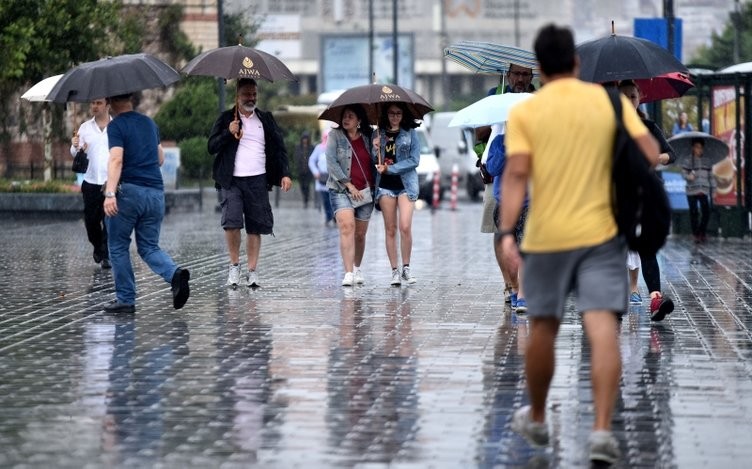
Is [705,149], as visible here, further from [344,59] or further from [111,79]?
[344,59]

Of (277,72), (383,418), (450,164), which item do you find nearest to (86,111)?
(450,164)

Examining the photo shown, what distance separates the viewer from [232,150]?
559 inches

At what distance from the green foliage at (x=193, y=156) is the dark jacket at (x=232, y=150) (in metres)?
25.4

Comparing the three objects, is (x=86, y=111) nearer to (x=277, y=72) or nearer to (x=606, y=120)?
(x=277, y=72)

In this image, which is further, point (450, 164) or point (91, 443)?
point (450, 164)

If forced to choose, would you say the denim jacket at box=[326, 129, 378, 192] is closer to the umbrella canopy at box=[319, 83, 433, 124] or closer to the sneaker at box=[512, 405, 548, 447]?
the umbrella canopy at box=[319, 83, 433, 124]

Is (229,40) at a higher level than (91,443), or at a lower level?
higher

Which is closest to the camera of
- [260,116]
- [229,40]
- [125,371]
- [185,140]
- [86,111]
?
[125,371]

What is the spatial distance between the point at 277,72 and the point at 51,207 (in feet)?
48.8

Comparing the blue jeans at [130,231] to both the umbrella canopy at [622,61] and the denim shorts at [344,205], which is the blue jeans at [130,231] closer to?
the denim shorts at [344,205]

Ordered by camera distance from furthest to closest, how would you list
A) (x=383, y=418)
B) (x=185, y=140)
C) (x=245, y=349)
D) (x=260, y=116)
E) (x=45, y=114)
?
1. (x=185, y=140)
2. (x=45, y=114)
3. (x=260, y=116)
4. (x=245, y=349)
5. (x=383, y=418)

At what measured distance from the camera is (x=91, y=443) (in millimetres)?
7270

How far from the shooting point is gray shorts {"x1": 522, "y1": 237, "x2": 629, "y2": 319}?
22.4 ft

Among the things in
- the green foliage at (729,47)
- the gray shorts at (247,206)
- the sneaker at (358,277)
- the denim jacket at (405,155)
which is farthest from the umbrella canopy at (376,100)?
the green foliage at (729,47)
